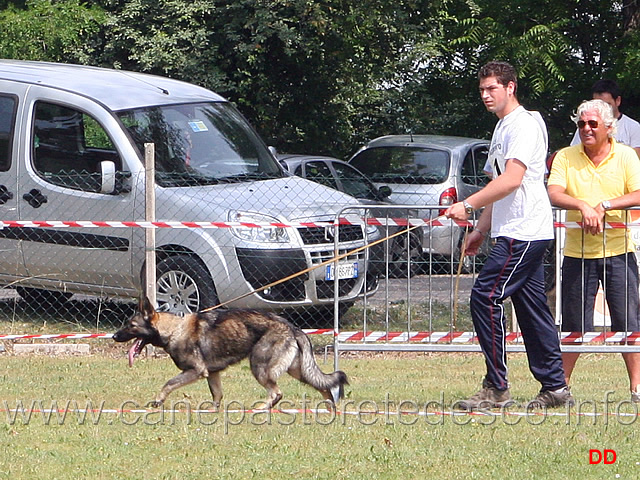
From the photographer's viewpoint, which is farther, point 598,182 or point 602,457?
point 598,182

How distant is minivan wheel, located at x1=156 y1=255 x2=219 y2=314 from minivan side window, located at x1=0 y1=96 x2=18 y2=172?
195 centimetres

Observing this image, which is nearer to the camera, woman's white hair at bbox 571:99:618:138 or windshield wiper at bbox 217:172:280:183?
woman's white hair at bbox 571:99:618:138

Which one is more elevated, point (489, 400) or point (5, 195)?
point (5, 195)

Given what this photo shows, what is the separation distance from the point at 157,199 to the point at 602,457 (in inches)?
211

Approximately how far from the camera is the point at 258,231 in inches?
368

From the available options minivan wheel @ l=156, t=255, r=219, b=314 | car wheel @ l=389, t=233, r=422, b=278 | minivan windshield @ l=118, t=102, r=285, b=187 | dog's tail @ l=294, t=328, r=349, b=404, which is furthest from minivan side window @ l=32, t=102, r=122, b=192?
dog's tail @ l=294, t=328, r=349, b=404

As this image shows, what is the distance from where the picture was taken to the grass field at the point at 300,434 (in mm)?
4938

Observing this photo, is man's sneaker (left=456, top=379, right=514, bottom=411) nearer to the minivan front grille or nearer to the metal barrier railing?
the metal barrier railing

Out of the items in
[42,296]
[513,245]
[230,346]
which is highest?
[513,245]

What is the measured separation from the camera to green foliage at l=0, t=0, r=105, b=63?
659 inches

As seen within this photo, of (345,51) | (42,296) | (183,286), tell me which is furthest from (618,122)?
(345,51)

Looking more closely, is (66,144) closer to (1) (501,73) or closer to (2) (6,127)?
(2) (6,127)

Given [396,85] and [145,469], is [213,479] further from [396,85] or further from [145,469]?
[396,85]

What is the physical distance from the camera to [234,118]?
10.8 m
